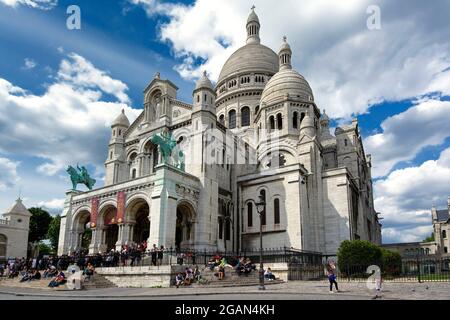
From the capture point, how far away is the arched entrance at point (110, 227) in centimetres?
3255

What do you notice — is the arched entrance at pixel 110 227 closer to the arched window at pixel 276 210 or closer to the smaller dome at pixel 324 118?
the arched window at pixel 276 210

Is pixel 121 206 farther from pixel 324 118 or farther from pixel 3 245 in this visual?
pixel 324 118

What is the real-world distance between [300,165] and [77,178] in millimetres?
21889

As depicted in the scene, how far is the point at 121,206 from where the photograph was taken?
99.0 ft

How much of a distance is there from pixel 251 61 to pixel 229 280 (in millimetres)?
40519

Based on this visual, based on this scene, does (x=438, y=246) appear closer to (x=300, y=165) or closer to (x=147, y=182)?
(x=300, y=165)

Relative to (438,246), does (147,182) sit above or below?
above

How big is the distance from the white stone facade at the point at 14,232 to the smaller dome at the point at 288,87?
111 feet

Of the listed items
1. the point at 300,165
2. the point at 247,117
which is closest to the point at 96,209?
the point at 300,165

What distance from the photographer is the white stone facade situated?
43031mm

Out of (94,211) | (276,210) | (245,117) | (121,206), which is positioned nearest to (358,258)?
(276,210)

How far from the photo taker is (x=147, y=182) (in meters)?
28.9

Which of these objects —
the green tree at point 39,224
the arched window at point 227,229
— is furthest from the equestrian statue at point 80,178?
the green tree at point 39,224

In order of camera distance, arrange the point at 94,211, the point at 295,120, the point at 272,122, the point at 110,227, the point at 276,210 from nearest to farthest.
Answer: the point at 94,211
the point at 110,227
the point at 276,210
the point at 295,120
the point at 272,122
